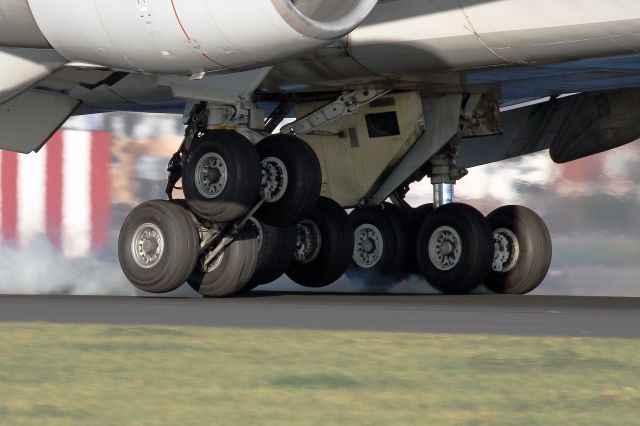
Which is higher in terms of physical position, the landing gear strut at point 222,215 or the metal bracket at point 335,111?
the metal bracket at point 335,111

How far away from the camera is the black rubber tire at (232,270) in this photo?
39.4 ft

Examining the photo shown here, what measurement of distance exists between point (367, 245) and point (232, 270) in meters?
2.62

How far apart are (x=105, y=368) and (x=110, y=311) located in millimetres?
3690

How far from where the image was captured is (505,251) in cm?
1396

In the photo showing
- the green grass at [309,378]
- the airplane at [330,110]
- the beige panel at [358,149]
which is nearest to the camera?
the green grass at [309,378]

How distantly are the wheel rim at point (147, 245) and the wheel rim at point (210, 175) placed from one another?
24.6 inches

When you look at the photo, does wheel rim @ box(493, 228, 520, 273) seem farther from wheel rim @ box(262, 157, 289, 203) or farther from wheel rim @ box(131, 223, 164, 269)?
wheel rim @ box(131, 223, 164, 269)

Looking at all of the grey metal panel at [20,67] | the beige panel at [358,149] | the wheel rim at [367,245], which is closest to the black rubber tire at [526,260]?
the wheel rim at [367,245]

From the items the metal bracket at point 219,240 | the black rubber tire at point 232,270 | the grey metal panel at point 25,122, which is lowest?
the black rubber tire at point 232,270

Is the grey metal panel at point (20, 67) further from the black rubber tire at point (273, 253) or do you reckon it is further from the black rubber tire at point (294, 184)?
the black rubber tire at point (273, 253)

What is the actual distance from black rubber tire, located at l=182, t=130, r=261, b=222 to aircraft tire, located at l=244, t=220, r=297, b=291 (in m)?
0.85

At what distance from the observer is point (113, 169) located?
17.1 meters

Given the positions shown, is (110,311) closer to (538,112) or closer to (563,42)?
(563,42)

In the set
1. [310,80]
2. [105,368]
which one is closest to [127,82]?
[310,80]
